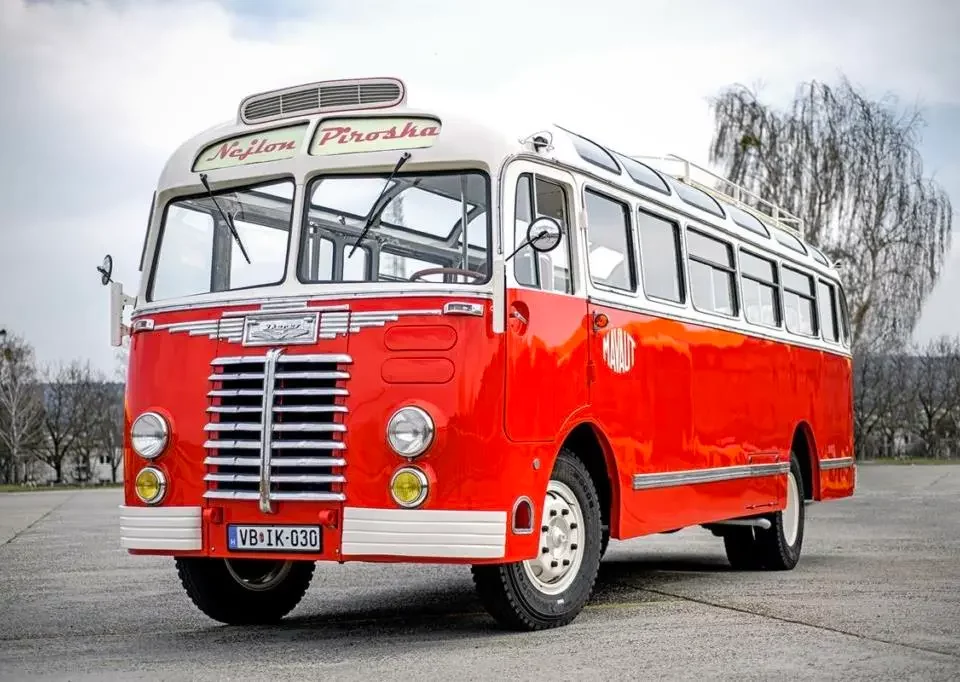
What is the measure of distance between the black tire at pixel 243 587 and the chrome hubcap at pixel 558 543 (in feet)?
5.75

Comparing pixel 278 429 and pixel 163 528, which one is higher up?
pixel 278 429

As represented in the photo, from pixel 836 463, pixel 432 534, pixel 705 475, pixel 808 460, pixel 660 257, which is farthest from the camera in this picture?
pixel 836 463

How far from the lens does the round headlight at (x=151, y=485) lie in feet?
27.2

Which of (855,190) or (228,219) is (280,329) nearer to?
(228,219)

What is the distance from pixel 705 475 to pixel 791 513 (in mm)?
2827

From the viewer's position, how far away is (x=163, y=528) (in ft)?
27.1

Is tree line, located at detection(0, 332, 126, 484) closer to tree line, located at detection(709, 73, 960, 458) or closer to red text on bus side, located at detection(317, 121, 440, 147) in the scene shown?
tree line, located at detection(709, 73, 960, 458)

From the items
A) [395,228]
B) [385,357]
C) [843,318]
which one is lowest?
[385,357]

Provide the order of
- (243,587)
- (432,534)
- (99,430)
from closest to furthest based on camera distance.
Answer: (432,534), (243,587), (99,430)

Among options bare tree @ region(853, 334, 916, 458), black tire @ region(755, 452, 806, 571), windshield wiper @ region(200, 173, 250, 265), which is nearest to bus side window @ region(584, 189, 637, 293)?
windshield wiper @ region(200, 173, 250, 265)

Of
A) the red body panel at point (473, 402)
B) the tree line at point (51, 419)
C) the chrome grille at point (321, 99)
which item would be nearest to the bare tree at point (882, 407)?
the tree line at point (51, 419)

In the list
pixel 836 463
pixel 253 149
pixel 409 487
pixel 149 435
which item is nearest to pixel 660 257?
pixel 253 149

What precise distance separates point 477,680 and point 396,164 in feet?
10.4

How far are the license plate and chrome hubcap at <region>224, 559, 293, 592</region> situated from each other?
1.12m
